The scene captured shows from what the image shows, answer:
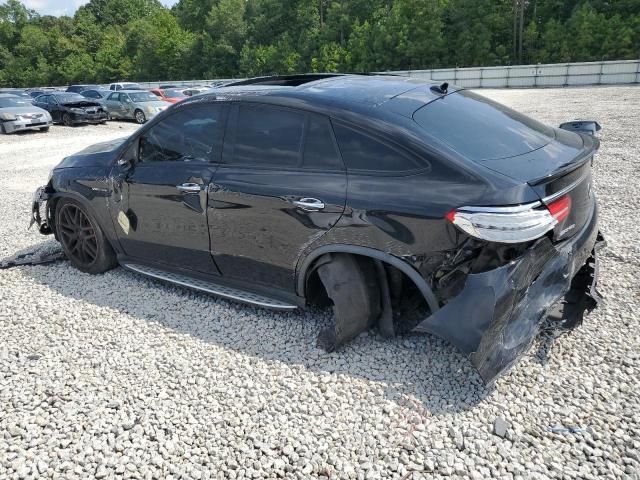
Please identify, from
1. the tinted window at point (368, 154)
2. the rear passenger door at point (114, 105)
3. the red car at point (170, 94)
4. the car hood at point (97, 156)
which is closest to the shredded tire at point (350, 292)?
the tinted window at point (368, 154)

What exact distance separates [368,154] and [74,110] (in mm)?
20051

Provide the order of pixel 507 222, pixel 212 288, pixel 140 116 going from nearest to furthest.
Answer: pixel 507 222, pixel 212 288, pixel 140 116

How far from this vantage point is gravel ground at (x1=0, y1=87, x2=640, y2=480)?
95.1 inches

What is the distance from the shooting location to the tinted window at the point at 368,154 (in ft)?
9.42

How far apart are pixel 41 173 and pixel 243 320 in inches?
346

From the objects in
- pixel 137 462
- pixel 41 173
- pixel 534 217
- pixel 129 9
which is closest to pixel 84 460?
pixel 137 462

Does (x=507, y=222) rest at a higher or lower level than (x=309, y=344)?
higher

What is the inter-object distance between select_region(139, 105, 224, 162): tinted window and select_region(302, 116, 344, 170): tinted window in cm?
79

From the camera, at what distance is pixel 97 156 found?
4477mm

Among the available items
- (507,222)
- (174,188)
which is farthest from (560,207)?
(174,188)

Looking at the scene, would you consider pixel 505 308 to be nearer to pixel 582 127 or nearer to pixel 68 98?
pixel 582 127

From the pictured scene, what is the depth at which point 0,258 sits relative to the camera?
5344mm

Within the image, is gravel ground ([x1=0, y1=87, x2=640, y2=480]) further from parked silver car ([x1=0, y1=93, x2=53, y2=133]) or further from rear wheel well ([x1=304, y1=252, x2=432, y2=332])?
parked silver car ([x1=0, y1=93, x2=53, y2=133])

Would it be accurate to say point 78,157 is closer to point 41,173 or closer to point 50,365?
point 50,365
